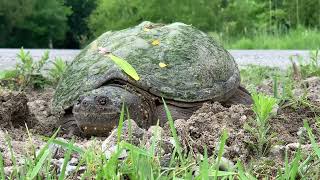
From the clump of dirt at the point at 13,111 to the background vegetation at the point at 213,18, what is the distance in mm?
8040

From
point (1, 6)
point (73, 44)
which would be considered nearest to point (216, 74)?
point (1, 6)

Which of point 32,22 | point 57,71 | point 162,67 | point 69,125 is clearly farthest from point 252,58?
point 32,22

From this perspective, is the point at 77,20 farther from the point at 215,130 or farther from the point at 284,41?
the point at 215,130

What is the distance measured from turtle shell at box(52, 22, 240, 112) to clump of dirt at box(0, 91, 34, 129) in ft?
0.49

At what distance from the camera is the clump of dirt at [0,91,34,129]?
3.19 m

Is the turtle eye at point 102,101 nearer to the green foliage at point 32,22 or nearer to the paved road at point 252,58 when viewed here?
the paved road at point 252,58

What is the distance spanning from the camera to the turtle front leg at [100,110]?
9.76 feet

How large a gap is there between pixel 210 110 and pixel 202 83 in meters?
0.35

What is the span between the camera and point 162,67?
10.4 ft

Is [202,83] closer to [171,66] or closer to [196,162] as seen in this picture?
[171,66]

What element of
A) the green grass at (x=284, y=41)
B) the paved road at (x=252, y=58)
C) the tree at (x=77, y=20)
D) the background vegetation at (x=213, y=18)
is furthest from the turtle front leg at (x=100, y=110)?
the tree at (x=77, y=20)

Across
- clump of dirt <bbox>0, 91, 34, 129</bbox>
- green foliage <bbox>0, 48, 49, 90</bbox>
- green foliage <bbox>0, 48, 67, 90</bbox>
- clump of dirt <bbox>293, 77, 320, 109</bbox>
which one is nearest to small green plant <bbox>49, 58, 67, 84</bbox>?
green foliage <bbox>0, 48, 67, 90</bbox>

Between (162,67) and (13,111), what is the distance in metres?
0.75

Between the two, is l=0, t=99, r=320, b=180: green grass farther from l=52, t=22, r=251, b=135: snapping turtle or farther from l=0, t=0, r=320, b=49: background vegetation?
l=0, t=0, r=320, b=49: background vegetation
